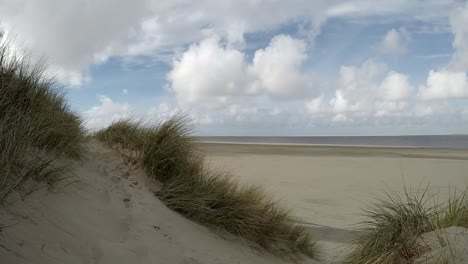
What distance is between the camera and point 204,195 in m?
5.40

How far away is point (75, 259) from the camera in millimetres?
3209

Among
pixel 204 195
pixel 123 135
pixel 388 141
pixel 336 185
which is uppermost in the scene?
pixel 388 141

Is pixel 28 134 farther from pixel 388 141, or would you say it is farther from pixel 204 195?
pixel 388 141

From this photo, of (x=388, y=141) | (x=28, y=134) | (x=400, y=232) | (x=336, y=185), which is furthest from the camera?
(x=388, y=141)

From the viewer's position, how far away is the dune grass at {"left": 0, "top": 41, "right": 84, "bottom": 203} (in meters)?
3.38

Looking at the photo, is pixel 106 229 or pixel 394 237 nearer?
pixel 106 229

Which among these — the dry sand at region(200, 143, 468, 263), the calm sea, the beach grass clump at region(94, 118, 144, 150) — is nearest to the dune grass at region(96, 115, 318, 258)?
the beach grass clump at region(94, 118, 144, 150)

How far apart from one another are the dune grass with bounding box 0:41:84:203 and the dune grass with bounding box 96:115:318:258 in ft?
3.44

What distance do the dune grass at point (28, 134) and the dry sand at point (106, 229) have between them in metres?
0.19

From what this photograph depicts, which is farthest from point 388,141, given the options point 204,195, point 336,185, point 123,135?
point 204,195

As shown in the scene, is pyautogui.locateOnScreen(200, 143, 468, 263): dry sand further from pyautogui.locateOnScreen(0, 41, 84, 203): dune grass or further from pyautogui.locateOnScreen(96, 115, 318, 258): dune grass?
pyautogui.locateOnScreen(0, 41, 84, 203): dune grass

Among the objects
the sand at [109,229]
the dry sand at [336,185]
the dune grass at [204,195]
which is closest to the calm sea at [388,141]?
the dry sand at [336,185]

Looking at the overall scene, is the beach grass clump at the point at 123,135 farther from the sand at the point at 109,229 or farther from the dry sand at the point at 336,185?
the dry sand at the point at 336,185

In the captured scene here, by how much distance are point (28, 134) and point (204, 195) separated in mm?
2326
